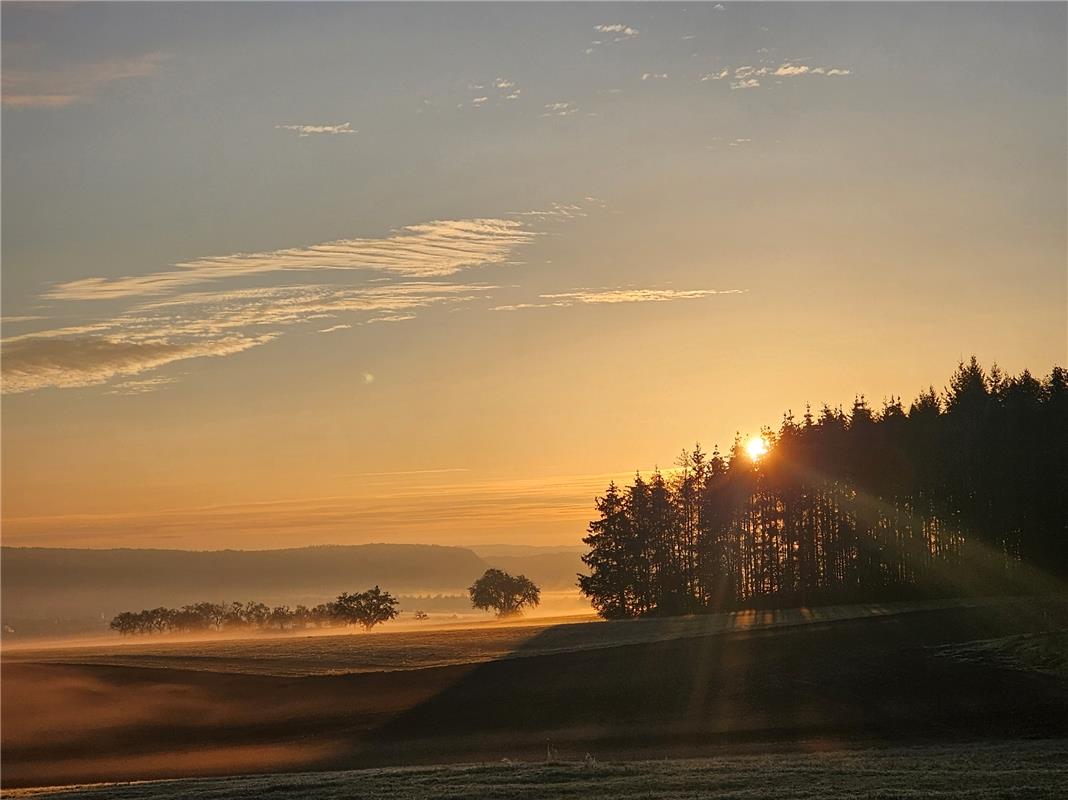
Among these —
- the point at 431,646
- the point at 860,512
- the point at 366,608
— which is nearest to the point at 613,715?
the point at 431,646

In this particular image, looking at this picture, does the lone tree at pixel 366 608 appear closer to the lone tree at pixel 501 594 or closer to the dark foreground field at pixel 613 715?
the lone tree at pixel 501 594

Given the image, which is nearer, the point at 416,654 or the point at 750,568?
the point at 416,654

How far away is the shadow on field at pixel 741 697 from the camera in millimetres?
37438

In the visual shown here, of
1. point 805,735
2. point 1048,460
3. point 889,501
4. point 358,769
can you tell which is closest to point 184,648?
point 358,769

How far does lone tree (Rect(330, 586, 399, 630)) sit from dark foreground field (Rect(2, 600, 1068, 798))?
151 ft

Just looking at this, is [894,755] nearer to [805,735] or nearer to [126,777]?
[805,735]

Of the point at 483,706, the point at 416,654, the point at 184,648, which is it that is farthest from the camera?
the point at 184,648

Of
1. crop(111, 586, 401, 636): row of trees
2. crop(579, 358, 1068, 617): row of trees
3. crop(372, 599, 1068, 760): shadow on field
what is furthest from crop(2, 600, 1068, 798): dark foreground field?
crop(111, 586, 401, 636): row of trees

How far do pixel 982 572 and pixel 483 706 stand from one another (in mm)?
57933

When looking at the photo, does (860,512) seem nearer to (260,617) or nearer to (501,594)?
(501,594)

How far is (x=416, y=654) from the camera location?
60938mm

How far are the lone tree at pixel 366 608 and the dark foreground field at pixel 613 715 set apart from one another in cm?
4613

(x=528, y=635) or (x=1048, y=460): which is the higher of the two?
(x=1048, y=460)

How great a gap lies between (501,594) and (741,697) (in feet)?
245
